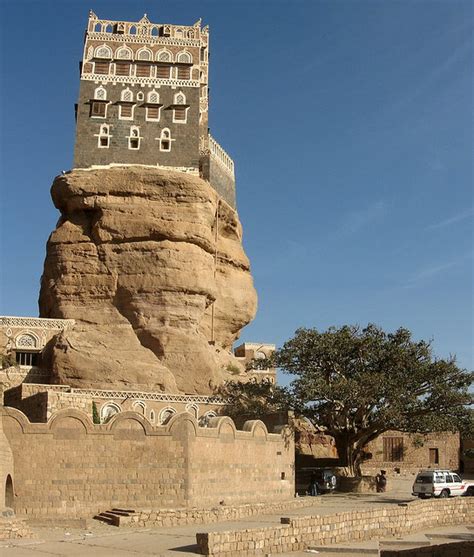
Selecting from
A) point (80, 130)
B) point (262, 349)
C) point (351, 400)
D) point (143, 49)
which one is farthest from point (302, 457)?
point (143, 49)

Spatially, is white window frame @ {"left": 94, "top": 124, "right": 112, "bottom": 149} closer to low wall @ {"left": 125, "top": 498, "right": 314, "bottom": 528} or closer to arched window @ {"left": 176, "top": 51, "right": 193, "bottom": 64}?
arched window @ {"left": 176, "top": 51, "right": 193, "bottom": 64}

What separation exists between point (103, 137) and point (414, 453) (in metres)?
26.7

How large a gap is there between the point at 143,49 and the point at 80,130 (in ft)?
23.7

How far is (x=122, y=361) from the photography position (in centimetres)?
3494

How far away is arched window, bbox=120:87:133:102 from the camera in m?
43.9

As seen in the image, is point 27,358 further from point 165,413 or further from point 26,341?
point 165,413

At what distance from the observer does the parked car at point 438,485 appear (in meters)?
27.2

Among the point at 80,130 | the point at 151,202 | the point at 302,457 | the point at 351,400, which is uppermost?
the point at 80,130

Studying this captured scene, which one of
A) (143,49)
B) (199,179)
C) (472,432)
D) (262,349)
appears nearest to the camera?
(472,432)

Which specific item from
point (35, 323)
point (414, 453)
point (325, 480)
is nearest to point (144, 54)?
point (35, 323)

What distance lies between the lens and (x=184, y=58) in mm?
45656

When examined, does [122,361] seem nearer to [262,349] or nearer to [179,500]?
[179,500]

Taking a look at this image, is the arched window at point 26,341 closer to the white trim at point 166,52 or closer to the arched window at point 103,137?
the arched window at point 103,137

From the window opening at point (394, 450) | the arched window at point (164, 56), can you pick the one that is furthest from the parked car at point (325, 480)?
the arched window at point (164, 56)
